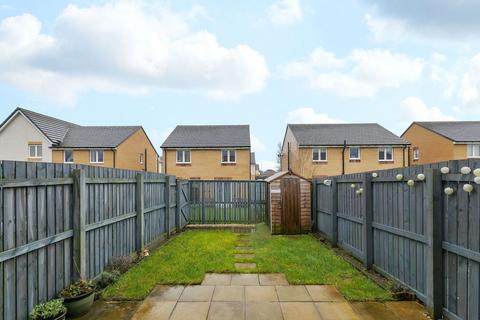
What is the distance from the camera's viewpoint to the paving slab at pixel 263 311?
4.10 meters

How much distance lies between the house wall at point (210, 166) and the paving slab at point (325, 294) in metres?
21.3

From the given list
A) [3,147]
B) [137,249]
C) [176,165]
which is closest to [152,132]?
[176,165]

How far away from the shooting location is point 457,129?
29781 mm

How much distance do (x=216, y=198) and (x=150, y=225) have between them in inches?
202

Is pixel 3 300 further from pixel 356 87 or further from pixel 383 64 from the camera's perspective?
pixel 356 87

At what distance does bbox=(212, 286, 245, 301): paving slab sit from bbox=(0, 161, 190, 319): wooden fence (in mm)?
2121

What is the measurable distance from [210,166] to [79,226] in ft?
72.0

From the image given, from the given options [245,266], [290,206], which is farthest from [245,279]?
[290,206]

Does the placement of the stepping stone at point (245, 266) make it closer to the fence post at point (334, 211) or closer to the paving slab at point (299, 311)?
the paving slab at point (299, 311)

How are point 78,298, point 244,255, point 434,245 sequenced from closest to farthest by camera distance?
1. point 434,245
2. point 78,298
3. point 244,255

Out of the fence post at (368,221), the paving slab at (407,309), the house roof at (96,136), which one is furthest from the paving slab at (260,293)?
the house roof at (96,136)

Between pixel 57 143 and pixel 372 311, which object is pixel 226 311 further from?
pixel 57 143

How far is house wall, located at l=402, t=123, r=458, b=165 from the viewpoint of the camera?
27.4 m

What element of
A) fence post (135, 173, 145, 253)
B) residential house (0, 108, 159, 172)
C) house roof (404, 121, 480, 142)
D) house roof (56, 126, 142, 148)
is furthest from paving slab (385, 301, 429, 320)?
house roof (404, 121, 480, 142)
